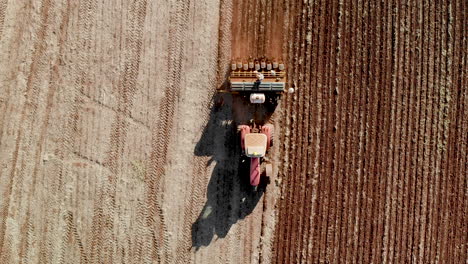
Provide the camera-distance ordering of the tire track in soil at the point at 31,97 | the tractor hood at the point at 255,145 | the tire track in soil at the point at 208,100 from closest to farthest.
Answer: the tractor hood at the point at 255,145, the tire track in soil at the point at 31,97, the tire track in soil at the point at 208,100

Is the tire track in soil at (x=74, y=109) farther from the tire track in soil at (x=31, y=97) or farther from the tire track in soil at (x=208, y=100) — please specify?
the tire track in soil at (x=208, y=100)

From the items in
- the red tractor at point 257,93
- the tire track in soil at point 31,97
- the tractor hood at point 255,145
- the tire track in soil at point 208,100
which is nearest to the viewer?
the tractor hood at point 255,145

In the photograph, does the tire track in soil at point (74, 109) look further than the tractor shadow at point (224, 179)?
No

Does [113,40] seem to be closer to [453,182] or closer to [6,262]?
[6,262]

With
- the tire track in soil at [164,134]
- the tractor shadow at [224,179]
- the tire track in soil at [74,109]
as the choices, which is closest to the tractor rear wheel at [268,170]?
the tractor shadow at [224,179]

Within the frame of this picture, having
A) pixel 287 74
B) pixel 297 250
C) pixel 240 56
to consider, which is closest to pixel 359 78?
pixel 287 74

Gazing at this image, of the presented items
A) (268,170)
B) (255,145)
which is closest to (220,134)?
(255,145)

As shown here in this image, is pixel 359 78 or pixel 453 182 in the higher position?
pixel 359 78
